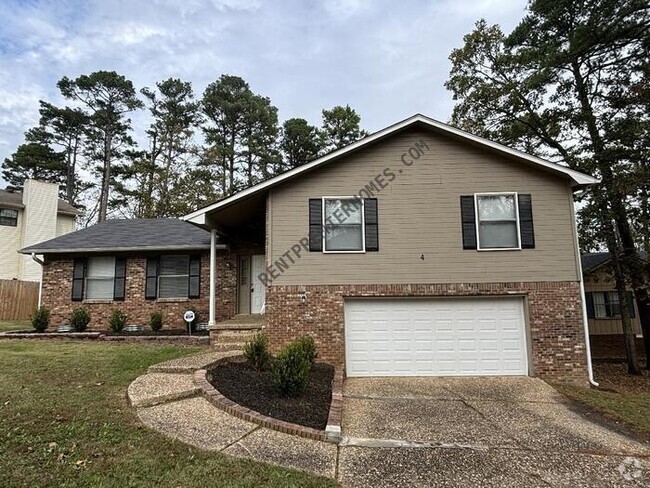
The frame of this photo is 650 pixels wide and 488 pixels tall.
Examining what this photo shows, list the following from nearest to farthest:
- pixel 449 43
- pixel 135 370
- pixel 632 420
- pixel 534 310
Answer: pixel 632 420 < pixel 135 370 < pixel 534 310 < pixel 449 43

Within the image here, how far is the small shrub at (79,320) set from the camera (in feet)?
39.2

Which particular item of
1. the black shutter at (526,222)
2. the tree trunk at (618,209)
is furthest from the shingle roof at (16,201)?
the tree trunk at (618,209)

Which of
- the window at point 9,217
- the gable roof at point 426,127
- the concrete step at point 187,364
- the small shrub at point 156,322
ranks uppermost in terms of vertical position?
the window at point 9,217

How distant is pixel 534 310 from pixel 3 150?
3764 cm

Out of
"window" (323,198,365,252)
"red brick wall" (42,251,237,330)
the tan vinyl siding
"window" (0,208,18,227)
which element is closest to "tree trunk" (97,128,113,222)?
"window" (0,208,18,227)

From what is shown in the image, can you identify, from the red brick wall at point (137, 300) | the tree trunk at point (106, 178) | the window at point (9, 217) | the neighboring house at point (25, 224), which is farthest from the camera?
the tree trunk at point (106, 178)

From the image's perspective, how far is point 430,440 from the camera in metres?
5.08

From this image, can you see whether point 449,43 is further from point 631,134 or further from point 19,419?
point 19,419

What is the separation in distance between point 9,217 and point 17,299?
7.55 m

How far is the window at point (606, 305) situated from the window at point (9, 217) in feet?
99.8

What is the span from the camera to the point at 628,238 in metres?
12.2

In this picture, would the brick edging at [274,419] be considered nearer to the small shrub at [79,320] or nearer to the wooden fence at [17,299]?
the small shrub at [79,320]

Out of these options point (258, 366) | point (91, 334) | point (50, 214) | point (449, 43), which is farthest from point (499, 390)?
point (50, 214)
